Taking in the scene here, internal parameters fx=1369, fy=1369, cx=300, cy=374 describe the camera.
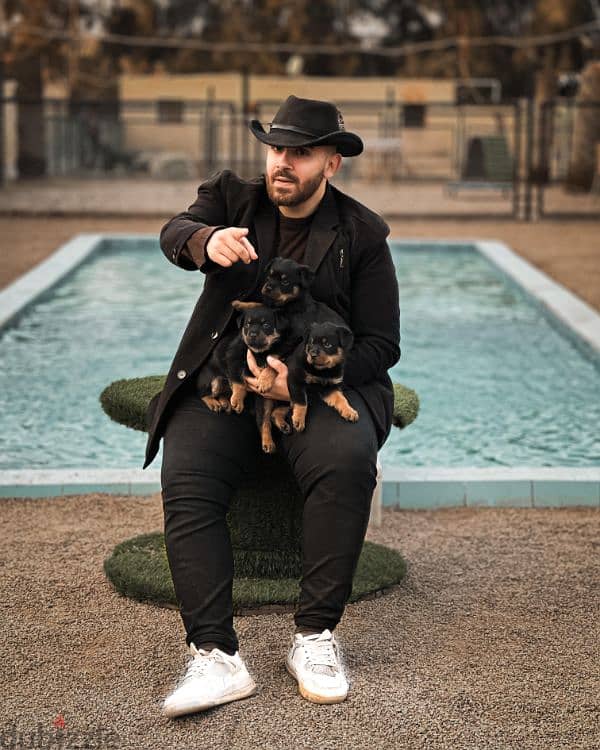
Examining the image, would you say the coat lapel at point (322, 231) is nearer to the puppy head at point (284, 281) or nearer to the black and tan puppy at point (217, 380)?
the puppy head at point (284, 281)

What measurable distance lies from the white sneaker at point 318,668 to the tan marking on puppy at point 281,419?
0.50 m

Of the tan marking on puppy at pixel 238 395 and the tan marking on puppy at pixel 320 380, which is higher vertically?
the tan marking on puppy at pixel 320 380

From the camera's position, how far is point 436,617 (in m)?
3.68

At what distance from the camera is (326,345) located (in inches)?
129

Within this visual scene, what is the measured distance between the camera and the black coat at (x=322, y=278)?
3533mm

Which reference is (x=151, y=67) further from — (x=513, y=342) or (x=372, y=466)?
(x=372, y=466)

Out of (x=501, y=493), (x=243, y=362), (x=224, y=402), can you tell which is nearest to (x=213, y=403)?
(x=224, y=402)

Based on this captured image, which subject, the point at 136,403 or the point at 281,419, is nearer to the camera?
the point at 281,419

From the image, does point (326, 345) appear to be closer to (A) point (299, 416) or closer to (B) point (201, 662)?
(A) point (299, 416)

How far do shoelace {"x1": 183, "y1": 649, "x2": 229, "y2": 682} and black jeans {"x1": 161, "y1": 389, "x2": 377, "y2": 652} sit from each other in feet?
0.13

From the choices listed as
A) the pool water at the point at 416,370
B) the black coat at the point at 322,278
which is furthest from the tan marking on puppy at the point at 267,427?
the pool water at the point at 416,370

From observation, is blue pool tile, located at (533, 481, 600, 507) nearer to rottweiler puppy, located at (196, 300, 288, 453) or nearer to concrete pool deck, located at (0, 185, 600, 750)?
concrete pool deck, located at (0, 185, 600, 750)

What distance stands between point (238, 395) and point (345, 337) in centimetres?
31

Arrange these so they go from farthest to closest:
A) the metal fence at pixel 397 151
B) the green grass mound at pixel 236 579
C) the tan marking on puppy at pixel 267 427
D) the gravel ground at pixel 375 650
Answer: the metal fence at pixel 397 151, the green grass mound at pixel 236 579, the tan marking on puppy at pixel 267 427, the gravel ground at pixel 375 650
